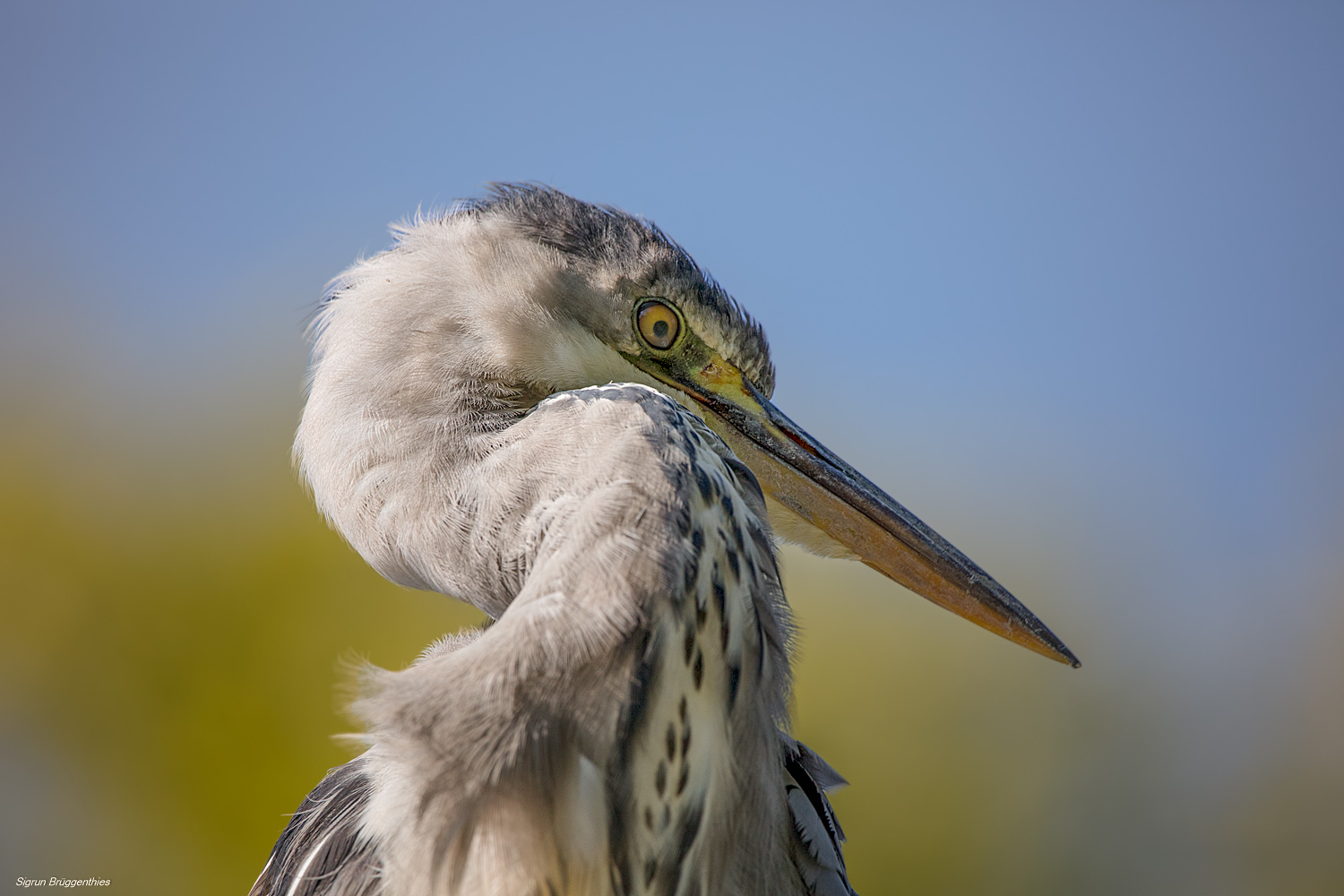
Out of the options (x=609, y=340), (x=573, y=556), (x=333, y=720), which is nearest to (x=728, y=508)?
(x=573, y=556)

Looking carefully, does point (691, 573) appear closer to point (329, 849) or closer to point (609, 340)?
point (609, 340)

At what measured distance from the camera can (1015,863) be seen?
8.63m

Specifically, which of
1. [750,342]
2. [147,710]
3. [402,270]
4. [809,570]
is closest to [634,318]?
[750,342]

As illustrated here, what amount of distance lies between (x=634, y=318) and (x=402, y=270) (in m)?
0.39

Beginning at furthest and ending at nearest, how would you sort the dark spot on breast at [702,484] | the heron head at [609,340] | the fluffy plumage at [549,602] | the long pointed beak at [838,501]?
the long pointed beak at [838,501], the heron head at [609,340], the dark spot on breast at [702,484], the fluffy plumage at [549,602]

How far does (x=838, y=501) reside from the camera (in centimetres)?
161

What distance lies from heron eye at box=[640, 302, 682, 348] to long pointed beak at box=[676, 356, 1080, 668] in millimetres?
87

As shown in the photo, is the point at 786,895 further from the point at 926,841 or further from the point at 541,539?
the point at 926,841

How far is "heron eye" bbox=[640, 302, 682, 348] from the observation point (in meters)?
1.52

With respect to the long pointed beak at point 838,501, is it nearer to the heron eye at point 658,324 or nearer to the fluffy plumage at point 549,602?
the heron eye at point 658,324

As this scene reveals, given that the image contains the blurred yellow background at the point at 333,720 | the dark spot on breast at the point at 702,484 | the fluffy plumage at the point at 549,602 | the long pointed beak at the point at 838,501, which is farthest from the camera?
the blurred yellow background at the point at 333,720

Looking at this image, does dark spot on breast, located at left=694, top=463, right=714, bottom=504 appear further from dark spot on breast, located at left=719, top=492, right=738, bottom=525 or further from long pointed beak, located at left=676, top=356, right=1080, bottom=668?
long pointed beak, located at left=676, top=356, right=1080, bottom=668

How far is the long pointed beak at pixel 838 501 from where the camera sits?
156 cm

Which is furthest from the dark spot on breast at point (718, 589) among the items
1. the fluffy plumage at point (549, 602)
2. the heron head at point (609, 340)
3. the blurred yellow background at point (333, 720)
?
the blurred yellow background at point (333, 720)
